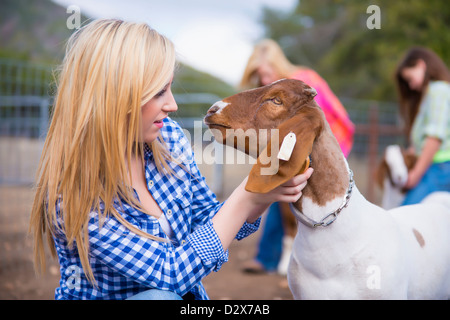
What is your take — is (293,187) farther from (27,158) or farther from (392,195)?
(27,158)

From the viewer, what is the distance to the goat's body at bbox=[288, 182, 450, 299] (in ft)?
6.15

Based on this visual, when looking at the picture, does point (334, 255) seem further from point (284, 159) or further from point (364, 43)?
point (364, 43)

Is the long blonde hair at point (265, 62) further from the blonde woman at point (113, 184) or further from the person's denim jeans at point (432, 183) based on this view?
the blonde woman at point (113, 184)

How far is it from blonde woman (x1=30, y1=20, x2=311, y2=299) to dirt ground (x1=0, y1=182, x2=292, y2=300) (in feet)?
5.24

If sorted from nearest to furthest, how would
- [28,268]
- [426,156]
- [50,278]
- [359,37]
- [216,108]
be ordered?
[216,108]
[426,156]
[50,278]
[28,268]
[359,37]

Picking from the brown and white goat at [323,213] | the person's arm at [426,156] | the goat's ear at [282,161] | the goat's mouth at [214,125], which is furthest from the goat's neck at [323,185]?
the person's arm at [426,156]

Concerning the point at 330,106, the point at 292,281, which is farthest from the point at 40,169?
the point at 330,106

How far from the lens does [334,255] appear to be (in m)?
1.88

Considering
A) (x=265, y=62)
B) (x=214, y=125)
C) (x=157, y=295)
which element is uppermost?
(x=265, y=62)

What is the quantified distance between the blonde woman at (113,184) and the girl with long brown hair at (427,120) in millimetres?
2224

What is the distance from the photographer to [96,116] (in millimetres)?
1730

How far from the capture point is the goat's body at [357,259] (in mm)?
1876

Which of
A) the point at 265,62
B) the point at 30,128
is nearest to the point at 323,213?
the point at 265,62

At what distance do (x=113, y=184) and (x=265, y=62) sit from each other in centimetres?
279
